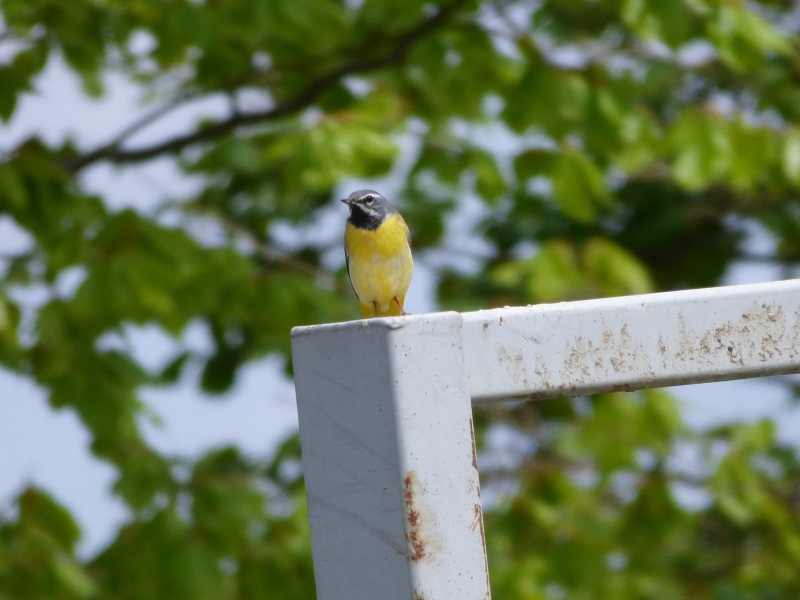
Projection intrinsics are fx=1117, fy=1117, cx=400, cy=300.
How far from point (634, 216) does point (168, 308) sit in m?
4.82

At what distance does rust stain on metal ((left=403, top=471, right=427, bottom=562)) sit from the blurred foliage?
12.1 ft

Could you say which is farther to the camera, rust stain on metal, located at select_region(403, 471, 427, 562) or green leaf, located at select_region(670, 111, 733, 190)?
green leaf, located at select_region(670, 111, 733, 190)

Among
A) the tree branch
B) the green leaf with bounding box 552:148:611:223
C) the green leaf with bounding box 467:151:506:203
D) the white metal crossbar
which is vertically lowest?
the white metal crossbar

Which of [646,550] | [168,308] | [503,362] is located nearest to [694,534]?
[646,550]

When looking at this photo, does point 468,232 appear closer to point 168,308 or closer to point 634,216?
point 634,216

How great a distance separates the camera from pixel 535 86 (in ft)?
19.3

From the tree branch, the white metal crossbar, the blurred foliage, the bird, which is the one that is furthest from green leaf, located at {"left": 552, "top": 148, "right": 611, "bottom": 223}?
the white metal crossbar

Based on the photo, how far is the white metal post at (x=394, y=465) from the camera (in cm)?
158

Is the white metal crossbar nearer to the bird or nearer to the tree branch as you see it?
the bird

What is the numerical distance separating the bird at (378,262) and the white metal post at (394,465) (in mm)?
2836

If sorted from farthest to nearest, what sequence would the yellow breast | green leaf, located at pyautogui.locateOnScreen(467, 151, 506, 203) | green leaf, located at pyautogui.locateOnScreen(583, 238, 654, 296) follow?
1. green leaf, located at pyautogui.locateOnScreen(467, 151, 506, 203)
2. green leaf, located at pyautogui.locateOnScreen(583, 238, 654, 296)
3. the yellow breast

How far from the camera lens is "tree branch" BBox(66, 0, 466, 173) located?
6.13 meters

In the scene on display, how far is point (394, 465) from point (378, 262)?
303 cm

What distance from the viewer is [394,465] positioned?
159 cm
